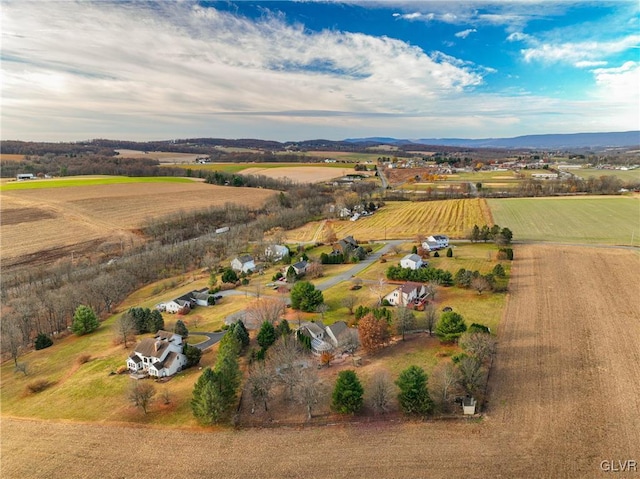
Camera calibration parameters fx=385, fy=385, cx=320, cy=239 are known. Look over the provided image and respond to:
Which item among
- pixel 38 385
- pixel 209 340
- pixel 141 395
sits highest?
pixel 141 395

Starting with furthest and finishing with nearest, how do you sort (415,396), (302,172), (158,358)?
(302,172), (158,358), (415,396)

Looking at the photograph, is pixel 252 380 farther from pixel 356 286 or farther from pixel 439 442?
pixel 356 286

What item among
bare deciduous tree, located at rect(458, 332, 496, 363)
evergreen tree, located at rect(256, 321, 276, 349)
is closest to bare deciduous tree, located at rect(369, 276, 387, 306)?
bare deciduous tree, located at rect(458, 332, 496, 363)

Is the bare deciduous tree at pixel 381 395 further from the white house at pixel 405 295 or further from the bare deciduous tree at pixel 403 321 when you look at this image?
the white house at pixel 405 295

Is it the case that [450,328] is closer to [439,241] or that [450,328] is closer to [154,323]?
[154,323]

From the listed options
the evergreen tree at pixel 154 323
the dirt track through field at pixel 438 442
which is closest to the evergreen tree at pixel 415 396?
the dirt track through field at pixel 438 442

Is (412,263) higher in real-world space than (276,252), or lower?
higher

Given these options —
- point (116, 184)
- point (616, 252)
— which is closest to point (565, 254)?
point (616, 252)

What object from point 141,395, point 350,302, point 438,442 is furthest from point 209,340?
point 438,442
